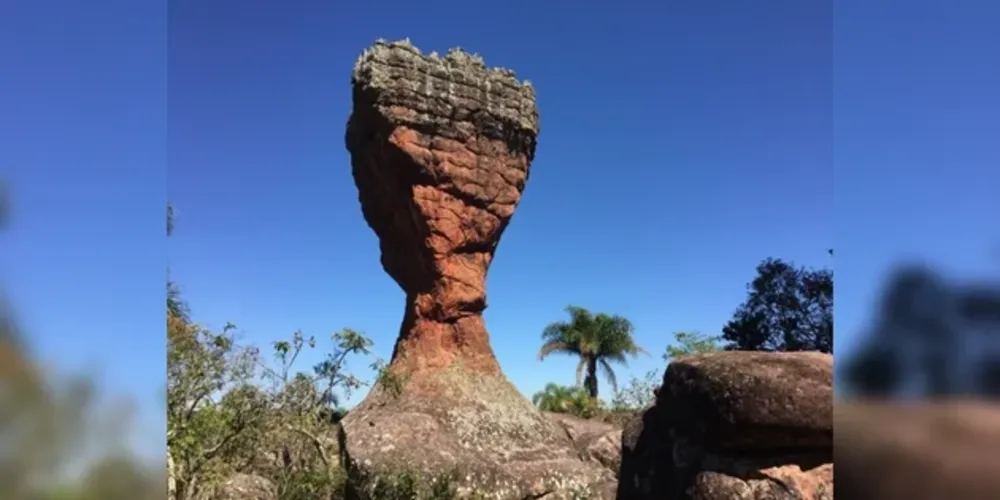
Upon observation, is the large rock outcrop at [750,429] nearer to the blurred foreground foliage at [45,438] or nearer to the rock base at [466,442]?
the blurred foreground foliage at [45,438]

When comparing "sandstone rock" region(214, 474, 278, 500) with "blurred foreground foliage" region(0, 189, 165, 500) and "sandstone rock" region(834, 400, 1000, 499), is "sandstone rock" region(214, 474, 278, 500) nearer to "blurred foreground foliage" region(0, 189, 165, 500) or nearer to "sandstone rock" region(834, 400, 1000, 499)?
"blurred foreground foliage" region(0, 189, 165, 500)

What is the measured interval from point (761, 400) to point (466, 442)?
10.2m

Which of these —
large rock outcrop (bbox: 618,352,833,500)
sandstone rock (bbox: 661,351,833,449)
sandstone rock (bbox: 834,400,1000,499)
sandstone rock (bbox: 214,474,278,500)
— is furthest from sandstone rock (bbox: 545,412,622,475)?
sandstone rock (bbox: 834,400,1000,499)

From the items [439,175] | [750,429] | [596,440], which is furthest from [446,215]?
[750,429]

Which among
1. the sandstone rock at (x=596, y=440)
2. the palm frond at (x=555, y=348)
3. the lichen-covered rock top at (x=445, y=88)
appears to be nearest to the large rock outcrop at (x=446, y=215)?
the lichen-covered rock top at (x=445, y=88)

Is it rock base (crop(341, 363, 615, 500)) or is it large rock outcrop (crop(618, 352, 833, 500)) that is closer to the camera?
large rock outcrop (crop(618, 352, 833, 500))

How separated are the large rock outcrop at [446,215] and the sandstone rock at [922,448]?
13.6m

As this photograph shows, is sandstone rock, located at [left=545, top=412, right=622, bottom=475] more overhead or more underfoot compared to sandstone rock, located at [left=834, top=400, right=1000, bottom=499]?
more overhead

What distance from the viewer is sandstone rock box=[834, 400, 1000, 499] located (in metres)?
1.10

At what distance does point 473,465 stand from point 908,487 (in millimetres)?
12426

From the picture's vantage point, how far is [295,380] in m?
9.95

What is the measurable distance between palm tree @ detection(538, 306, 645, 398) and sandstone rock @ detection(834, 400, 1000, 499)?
83.2ft

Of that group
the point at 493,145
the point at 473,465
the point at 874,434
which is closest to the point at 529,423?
the point at 473,465

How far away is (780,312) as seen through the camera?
21969 millimetres
